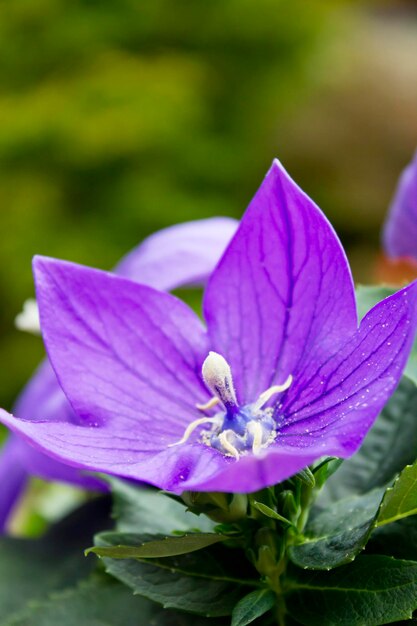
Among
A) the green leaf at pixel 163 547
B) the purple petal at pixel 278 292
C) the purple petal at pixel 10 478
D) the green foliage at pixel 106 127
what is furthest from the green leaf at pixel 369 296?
the green foliage at pixel 106 127

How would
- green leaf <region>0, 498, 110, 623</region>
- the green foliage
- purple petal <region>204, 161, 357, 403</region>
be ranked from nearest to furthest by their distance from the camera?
purple petal <region>204, 161, 357, 403</region>
green leaf <region>0, 498, 110, 623</region>
the green foliage

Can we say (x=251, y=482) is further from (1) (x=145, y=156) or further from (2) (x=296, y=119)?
(2) (x=296, y=119)

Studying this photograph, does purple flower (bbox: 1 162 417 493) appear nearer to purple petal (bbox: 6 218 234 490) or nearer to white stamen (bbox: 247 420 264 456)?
white stamen (bbox: 247 420 264 456)

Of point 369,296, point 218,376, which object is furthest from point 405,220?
point 218,376

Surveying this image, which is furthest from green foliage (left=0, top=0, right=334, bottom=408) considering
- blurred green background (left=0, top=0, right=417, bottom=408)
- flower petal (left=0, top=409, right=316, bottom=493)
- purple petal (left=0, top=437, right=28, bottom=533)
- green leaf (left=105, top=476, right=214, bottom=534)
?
flower petal (left=0, top=409, right=316, bottom=493)

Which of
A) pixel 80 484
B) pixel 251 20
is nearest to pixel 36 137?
pixel 251 20

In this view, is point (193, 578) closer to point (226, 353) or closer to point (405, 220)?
point (226, 353)

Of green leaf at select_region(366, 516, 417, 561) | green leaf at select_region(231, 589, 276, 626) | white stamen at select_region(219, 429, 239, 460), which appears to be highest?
white stamen at select_region(219, 429, 239, 460)
